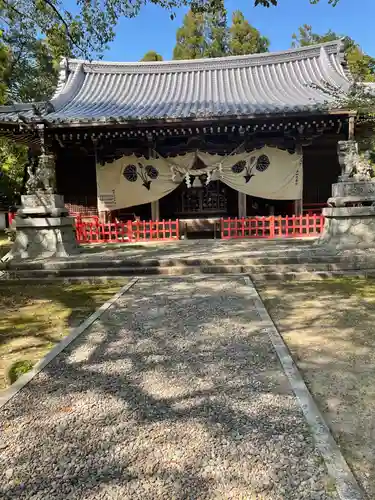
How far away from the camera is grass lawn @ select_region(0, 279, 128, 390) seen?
12.6ft

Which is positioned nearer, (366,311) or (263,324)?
A: (263,324)

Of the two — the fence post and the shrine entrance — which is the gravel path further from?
the shrine entrance

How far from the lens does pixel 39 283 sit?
287 inches

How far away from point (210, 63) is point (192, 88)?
2.06m

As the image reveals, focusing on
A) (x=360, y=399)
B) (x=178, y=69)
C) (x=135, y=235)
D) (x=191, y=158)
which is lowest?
(x=360, y=399)

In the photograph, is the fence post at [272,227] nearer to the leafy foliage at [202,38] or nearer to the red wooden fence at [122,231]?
the red wooden fence at [122,231]

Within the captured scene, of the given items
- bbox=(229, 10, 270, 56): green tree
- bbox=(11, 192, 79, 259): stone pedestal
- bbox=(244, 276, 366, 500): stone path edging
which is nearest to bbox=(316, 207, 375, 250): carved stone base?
bbox=(244, 276, 366, 500): stone path edging

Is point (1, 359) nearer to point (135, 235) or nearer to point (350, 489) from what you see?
point (350, 489)

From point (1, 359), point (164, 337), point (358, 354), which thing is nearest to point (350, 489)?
point (358, 354)

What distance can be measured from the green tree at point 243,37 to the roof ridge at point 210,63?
50.0ft

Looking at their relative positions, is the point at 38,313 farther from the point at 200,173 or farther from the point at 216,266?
the point at 200,173

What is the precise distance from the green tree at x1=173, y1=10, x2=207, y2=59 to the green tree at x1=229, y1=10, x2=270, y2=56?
129 inches

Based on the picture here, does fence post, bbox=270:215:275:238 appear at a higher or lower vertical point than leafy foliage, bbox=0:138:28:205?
lower

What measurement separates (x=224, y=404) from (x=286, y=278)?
4661 mm
